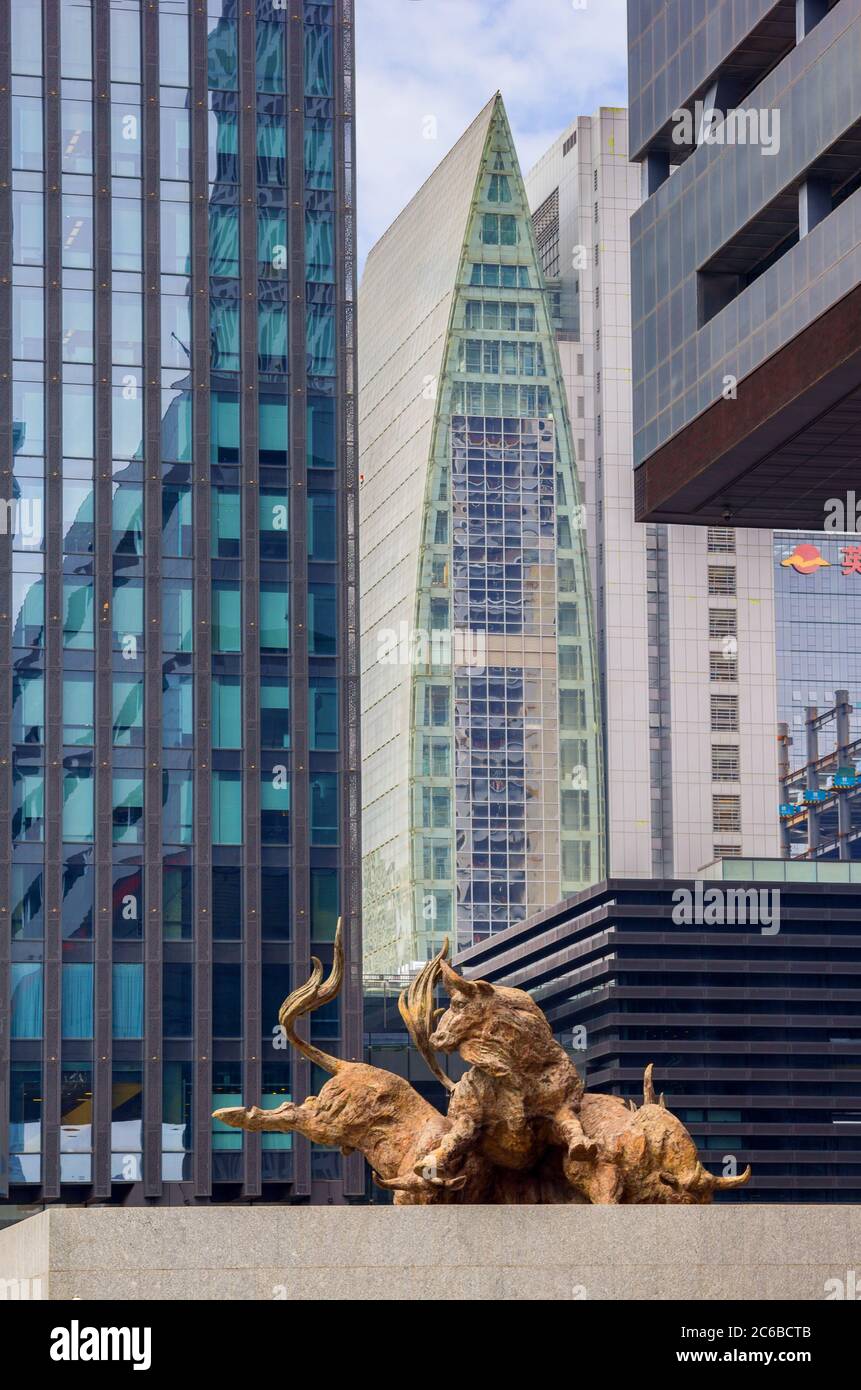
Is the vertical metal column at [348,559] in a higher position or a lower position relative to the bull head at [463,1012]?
higher

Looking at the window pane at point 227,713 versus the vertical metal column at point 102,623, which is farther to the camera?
the window pane at point 227,713

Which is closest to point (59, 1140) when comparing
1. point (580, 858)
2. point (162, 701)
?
point (162, 701)

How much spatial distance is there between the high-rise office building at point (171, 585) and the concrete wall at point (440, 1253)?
67.4m

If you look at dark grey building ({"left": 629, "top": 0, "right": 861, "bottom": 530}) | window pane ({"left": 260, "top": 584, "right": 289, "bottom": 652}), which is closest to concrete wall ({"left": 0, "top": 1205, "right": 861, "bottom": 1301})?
dark grey building ({"left": 629, "top": 0, "right": 861, "bottom": 530})

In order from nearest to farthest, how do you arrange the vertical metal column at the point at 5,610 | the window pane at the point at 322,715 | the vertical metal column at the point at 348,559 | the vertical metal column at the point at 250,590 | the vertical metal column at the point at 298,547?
the vertical metal column at the point at 5,610 → the vertical metal column at the point at 250,590 → the vertical metal column at the point at 298,547 → the vertical metal column at the point at 348,559 → the window pane at the point at 322,715

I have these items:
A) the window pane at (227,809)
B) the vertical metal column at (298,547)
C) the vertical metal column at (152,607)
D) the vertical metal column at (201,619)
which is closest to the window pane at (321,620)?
the vertical metal column at (298,547)

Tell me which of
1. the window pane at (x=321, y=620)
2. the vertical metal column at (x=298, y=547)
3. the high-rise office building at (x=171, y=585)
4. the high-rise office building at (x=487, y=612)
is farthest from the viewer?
the high-rise office building at (x=487, y=612)

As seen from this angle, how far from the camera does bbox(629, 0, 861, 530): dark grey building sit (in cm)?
6531

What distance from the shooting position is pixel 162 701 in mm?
110625

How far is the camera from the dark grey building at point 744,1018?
557 ft

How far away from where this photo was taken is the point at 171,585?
112125 mm

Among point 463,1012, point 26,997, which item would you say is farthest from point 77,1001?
point 463,1012

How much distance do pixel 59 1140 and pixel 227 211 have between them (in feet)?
129

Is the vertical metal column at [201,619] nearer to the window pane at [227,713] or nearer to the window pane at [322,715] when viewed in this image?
the window pane at [227,713]
